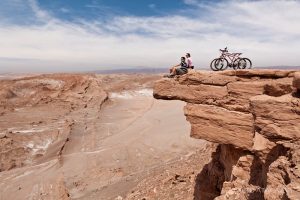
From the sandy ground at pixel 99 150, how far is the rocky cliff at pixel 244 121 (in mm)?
8252

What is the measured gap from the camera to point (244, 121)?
1345 cm

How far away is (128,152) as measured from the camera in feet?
104

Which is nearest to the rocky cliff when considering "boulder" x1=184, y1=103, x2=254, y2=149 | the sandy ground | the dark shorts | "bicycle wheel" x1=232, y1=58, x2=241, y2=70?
"boulder" x1=184, y1=103, x2=254, y2=149

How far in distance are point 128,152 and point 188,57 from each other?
16.8 m

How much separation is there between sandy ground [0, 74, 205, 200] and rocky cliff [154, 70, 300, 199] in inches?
325

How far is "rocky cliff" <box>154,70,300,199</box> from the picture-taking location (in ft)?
33.9

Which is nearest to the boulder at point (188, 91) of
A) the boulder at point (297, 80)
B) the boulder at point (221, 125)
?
the boulder at point (221, 125)

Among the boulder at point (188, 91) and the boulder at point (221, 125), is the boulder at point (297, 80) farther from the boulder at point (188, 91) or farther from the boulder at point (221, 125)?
the boulder at point (188, 91)

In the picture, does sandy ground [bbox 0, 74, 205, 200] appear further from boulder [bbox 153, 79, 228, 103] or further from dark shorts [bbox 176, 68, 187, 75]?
dark shorts [bbox 176, 68, 187, 75]

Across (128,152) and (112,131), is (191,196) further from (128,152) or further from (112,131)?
(112,131)

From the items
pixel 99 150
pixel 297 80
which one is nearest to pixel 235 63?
pixel 297 80

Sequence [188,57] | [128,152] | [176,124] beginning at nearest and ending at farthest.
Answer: [188,57], [128,152], [176,124]

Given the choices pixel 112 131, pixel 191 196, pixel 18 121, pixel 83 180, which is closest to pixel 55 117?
pixel 18 121

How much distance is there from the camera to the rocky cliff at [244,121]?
33.9ft
